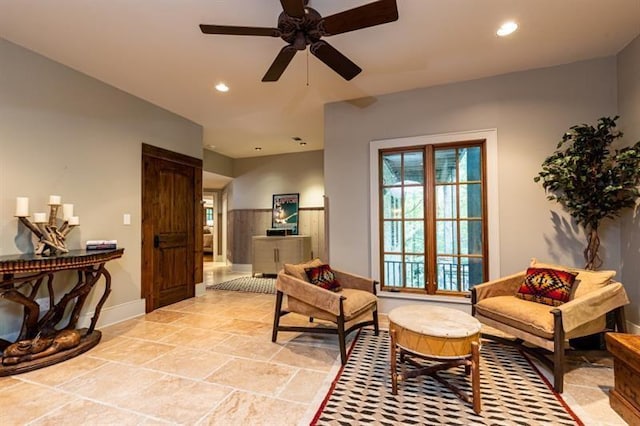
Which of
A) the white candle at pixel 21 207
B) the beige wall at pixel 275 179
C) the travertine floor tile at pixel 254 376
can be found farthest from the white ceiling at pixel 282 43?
the beige wall at pixel 275 179

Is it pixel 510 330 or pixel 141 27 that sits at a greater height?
pixel 141 27

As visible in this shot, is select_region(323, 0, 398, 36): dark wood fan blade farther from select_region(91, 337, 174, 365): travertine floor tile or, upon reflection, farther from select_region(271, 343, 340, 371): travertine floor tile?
select_region(91, 337, 174, 365): travertine floor tile

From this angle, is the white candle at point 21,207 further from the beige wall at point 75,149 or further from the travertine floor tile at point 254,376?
the travertine floor tile at point 254,376

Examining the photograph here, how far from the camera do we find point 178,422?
1.84m

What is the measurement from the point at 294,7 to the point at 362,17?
43 cm

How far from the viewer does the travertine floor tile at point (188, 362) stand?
246cm

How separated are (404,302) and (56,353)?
362 cm

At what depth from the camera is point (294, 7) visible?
183 cm

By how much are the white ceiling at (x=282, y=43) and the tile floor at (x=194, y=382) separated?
9.52ft

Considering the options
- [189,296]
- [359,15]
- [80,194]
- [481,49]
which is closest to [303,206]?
[189,296]

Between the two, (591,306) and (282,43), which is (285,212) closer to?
(282,43)

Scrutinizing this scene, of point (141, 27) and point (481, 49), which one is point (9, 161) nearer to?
point (141, 27)

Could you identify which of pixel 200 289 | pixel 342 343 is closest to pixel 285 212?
pixel 200 289

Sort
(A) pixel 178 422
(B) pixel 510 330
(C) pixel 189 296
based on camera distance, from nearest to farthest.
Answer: (A) pixel 178 422, (B) pixel 510 330, (C) pixel 189 296
